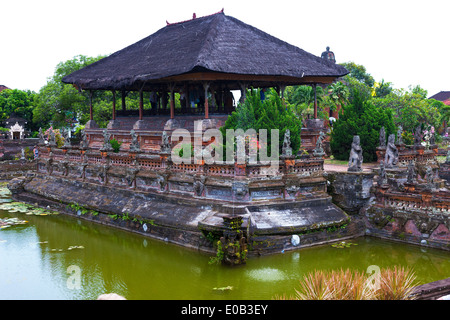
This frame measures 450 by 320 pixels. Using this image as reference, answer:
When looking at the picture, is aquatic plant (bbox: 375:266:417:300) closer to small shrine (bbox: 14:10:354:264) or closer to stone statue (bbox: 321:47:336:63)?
small shrine (bbox: 14:10:354:264)

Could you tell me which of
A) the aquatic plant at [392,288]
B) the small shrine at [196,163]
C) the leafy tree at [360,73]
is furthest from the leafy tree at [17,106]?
the aquatic plant at [392,288]

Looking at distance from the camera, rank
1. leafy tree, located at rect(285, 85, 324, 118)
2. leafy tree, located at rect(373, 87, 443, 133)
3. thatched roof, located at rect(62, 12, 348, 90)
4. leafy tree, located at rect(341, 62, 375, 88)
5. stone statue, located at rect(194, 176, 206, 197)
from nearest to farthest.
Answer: stone statue, located at rect(194, 176, 206, 197) → thatched roof, located at rect(62, 12, 348, 90) → leafy tree, located at rect(285, 85, 324, 118) → leafy tree, located at rect(373, 87, 443, 133) → leafy tree, located at rect(341, 62, 375, 88)

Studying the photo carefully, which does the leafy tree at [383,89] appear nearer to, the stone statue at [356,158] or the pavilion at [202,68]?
the pavilion at [202,68]

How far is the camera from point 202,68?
760 inches

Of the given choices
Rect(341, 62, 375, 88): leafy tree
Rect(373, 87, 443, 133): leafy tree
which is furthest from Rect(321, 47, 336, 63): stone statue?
Rect(373, 87, 443, 133): leafy tree

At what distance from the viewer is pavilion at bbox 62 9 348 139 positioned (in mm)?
20594

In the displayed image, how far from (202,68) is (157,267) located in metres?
9.20

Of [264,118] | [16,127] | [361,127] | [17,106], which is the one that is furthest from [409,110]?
[17,106]

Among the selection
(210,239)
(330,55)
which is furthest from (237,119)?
(330,55)

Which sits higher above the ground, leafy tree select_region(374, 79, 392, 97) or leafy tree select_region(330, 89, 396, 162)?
leafy tree select_region(374, 79, 392, 97)

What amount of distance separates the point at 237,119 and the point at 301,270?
304 inches

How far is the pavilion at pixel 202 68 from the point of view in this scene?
67.6 feet

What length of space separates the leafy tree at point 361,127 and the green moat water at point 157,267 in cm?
775

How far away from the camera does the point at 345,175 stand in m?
16.9
